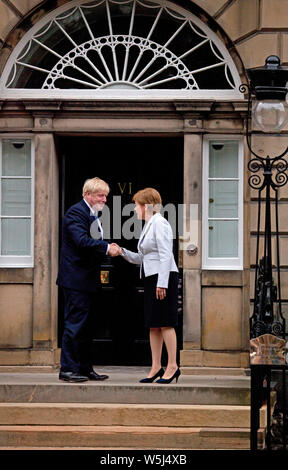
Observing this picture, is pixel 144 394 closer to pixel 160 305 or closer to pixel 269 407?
pixel 160 305

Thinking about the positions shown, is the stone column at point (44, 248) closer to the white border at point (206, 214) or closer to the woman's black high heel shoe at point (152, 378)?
the white border at point (206, 214)

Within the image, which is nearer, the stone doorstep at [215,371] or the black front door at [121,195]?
the stone doorstep at [215,371]

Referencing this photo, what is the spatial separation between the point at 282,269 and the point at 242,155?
133cm

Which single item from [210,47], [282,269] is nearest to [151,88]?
[210,47]

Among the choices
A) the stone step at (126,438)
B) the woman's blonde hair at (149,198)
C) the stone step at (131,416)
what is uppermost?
the woman's blonde hair at (149,198)

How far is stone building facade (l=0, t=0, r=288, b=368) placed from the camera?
11953 millimetres

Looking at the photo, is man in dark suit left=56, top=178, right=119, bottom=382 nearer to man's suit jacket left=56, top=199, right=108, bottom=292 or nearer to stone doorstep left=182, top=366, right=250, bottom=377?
man's suit jacket left=56, top=199, right=108, bottom=292

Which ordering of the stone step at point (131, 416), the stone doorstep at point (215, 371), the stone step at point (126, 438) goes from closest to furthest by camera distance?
1. the stone step at point (126, 438)
2. the stone step at point (131, 416)
3. the stone doorstep at point (215, 371)

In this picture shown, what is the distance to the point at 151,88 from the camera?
12.3 metres

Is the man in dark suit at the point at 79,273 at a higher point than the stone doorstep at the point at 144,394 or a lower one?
higher

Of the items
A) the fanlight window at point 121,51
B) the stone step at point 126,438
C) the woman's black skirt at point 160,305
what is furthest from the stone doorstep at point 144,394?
the fanlight window at point 121,51

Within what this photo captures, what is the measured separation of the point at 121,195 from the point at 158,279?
8.32 ft

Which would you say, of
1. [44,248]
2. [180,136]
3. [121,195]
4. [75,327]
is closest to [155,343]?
[75,327]

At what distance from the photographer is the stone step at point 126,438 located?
966cm
